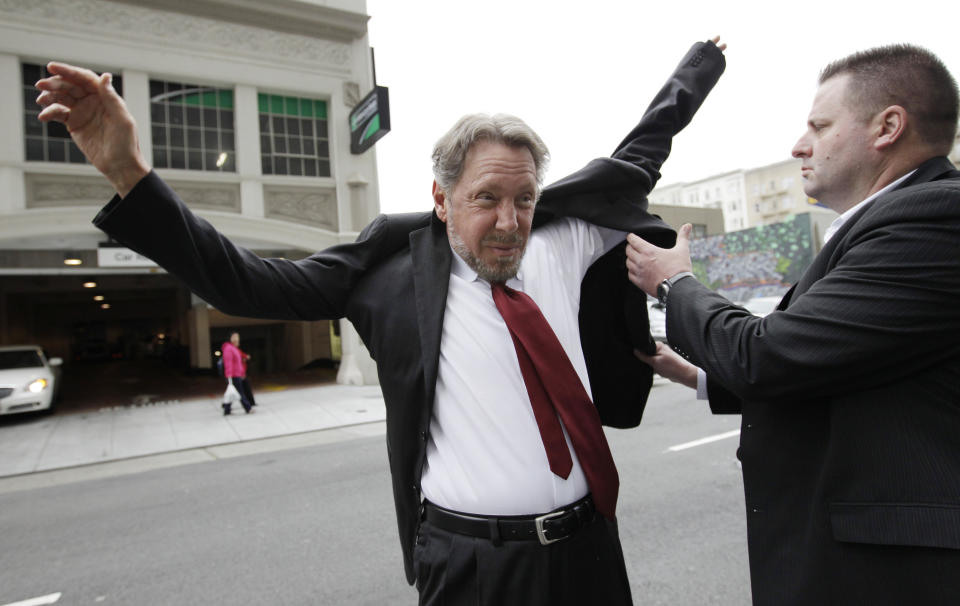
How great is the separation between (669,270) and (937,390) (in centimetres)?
66

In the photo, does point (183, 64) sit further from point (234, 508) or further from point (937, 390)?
point (937, 390)

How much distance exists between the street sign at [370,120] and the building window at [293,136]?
870 mm

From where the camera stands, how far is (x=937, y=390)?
126cm

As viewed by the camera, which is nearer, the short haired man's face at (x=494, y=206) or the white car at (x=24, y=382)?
the short haired man's face at (x=494, y=206)

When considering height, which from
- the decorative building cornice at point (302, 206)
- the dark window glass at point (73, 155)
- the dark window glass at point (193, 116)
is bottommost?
the decorative building cornice at point (302, 206)

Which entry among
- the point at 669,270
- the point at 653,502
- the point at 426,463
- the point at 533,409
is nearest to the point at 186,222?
the point at 426,463

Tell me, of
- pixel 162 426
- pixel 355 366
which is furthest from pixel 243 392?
pixel 355 366

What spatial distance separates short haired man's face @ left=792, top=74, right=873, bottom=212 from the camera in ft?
4.83

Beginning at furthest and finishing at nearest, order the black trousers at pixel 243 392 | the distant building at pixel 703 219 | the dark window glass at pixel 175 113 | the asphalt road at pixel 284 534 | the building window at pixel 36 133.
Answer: the distant building at pixel 703 219
the dark window glass at pixel 175 113
the building window at pixel 36 133
the black trousers at pixel 243 392
the asphalt road at pixel 284 534

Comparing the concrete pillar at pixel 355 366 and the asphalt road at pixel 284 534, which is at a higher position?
the concrete pillar at pixel 355 366

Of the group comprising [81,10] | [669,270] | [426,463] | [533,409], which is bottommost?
[426,463]

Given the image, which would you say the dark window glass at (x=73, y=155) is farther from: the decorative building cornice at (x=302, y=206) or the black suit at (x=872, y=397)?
the black suit at (x=872, y=397)

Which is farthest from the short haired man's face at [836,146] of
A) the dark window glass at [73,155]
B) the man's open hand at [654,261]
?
the dark window glass at [73,155]

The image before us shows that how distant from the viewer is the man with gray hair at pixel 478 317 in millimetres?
1482
